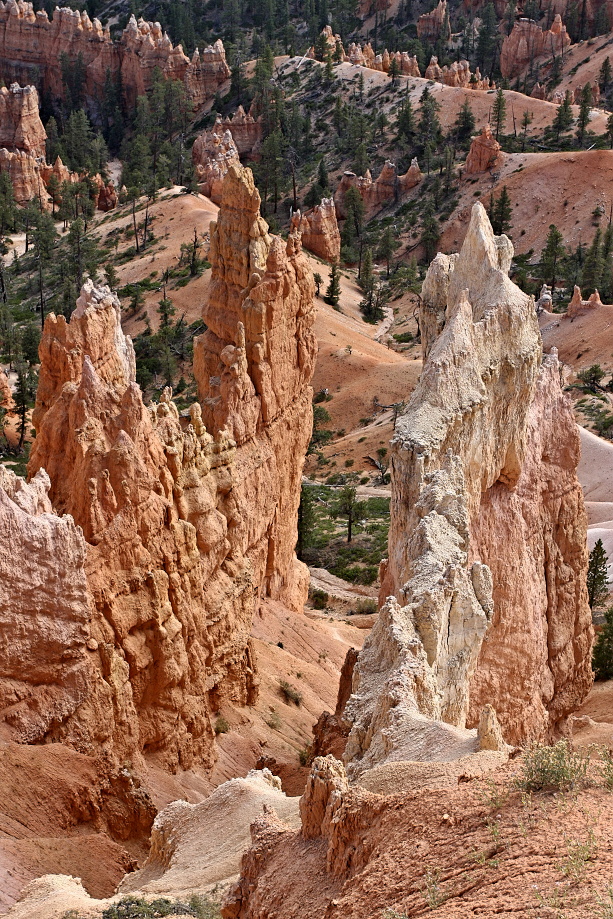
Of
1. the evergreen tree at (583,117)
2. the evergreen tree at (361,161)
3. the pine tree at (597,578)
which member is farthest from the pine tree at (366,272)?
the pine tree at (597,578)

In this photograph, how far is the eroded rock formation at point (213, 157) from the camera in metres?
91.2

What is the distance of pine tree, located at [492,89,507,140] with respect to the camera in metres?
102

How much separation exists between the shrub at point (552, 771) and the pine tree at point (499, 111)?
99.9 m

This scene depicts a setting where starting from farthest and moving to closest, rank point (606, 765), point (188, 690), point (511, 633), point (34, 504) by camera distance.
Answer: point (188, 690) < point (511, 633) < point (34, 504) < point (606, 765)

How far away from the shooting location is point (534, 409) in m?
23.0

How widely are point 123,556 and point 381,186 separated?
87698mm

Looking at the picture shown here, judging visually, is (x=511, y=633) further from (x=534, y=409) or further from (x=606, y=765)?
(x=606, y=765)

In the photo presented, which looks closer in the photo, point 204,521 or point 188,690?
point 188,690

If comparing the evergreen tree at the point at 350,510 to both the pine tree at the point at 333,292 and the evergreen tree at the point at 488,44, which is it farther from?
the evergreen tree at the point at 488,44

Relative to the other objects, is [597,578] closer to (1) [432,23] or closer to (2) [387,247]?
(2) [387,247]

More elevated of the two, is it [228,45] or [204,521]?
[228,45]

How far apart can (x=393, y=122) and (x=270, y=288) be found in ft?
281

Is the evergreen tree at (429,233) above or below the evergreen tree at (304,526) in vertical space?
above

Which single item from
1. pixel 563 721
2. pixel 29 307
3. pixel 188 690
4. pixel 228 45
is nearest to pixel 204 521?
pixel 188 690
